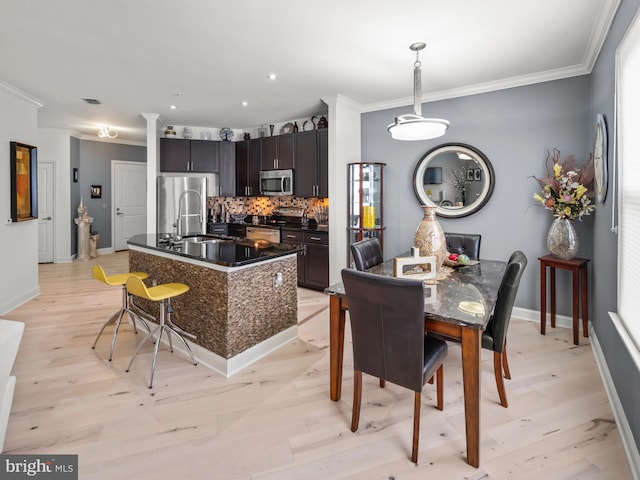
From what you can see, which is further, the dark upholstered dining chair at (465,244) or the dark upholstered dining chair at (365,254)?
the dark upholstered dining chair at (465,244)

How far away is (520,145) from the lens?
3.88m

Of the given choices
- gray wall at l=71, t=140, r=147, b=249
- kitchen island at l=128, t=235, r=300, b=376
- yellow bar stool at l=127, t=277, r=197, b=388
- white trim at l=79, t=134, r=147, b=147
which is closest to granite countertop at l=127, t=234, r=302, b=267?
kitchen island at l=128, t=235, r=300, b=376

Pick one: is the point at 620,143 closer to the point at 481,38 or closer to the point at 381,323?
the point at 481,38

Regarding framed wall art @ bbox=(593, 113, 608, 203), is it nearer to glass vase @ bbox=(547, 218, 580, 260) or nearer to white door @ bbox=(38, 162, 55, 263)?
glass vase @ bbox=(547, 218, 580, 260)

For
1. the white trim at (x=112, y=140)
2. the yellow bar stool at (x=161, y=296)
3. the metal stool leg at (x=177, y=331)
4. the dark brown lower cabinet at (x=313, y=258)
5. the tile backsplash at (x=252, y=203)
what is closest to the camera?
the yellow bar stool at (x=161, y=296)

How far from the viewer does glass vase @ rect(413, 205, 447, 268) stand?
259 cm

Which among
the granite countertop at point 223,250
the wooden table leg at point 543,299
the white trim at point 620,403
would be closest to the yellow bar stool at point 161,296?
the granite countertop at point 223,250

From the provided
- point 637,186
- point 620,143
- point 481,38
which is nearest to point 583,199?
point 620,143

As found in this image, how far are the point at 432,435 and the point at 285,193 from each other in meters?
4.17

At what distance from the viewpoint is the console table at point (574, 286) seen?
3.24 meters

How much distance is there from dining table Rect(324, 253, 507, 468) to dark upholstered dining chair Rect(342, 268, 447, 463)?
14cm

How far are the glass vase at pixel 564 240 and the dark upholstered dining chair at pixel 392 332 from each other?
2.18 metres

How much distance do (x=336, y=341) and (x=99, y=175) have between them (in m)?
7.63

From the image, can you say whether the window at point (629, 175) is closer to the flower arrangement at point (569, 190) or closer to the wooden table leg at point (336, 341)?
the flower arrangement at point (569, 190)
